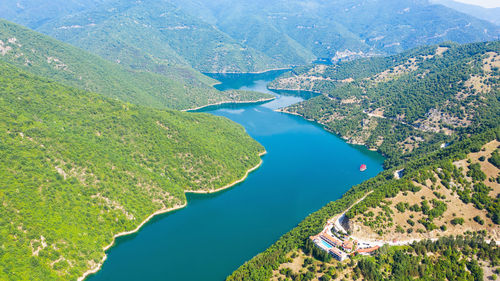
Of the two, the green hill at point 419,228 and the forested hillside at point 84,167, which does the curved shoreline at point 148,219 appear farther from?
the green hill at point 419,228

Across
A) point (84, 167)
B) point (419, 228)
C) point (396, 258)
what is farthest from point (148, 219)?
point (419, 228)

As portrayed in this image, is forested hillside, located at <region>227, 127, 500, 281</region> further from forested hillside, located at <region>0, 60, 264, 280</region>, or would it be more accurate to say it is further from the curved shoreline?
forested hillside, located at <region>0, 60, 264, 280</region>

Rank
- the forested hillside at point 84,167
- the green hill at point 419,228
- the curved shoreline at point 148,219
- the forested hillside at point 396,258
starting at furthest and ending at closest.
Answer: the curved shoreline at point 148,219
the forested hillside at point 84,167
the green hill at point 419,228
the forested hillside at point 396,258

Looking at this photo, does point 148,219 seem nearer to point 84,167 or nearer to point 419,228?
point 84,167

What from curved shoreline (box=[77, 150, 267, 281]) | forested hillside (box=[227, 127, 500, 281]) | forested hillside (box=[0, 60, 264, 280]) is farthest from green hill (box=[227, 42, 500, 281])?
forested hillside (box=[0, 60, 264, 280])

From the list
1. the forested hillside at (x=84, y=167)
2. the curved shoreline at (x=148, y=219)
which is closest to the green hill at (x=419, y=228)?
the curved shoreline at (x=148, y=219)

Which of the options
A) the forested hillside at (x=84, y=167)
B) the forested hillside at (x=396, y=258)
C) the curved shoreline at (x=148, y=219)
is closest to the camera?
the forested hillside at (x=396, y=258)

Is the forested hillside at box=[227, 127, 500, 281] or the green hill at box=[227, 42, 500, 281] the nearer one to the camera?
the forested hillside at box=[227, 127, 500, 281]

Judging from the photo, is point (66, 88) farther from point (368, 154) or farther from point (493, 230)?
point (493, 230)

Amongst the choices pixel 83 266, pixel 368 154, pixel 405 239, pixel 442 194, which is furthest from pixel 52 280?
pixel 368 154
